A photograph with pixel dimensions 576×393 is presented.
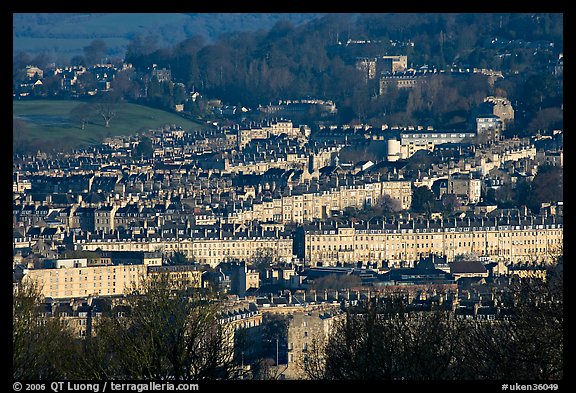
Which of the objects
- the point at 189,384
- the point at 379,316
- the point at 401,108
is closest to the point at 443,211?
the point at 401,108

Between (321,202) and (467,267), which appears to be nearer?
(467,267)

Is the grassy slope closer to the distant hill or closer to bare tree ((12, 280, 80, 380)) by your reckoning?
the distant hill

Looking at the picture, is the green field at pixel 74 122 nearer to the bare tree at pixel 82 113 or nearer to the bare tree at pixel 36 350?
the bare tree at pixel 82 113

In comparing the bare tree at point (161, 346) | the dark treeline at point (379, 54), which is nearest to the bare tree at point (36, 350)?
the bare tree at point (161, 346)

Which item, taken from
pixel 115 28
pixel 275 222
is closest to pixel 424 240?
pixel 275 222

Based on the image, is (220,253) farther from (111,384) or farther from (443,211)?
(111,384)

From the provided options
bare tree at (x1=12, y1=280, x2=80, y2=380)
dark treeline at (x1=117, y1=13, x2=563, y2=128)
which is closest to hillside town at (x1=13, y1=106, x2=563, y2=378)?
dark treeline at (x1=117, y1=13, x2=563, y2=128)

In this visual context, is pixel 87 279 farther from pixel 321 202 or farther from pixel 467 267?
pixel 321 202
